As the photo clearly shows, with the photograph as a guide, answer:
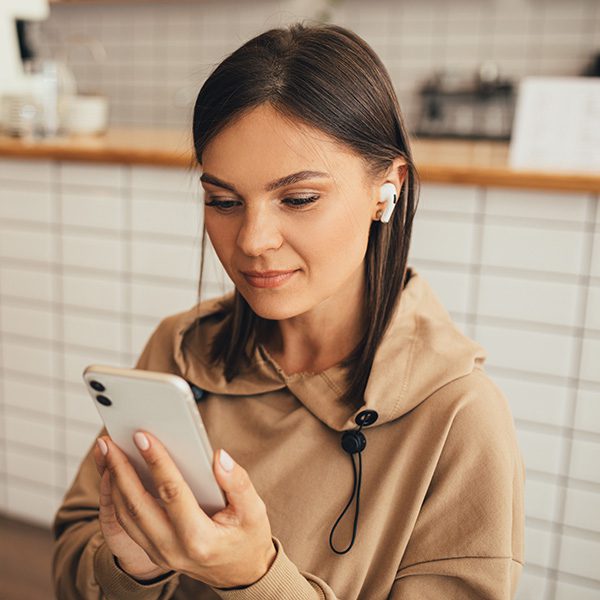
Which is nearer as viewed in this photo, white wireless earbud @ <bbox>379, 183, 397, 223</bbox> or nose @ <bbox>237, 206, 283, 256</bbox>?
nose @ <bbox>237, 206, 283, 256</bbox>

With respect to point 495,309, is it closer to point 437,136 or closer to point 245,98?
point 245,98

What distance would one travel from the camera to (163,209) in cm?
236

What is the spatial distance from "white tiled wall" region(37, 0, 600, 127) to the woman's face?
2543 millimetres

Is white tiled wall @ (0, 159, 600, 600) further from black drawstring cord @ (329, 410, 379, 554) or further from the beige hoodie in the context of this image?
black drawstring cord @ (329, 410, 379, 554)

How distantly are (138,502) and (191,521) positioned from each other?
7 cm

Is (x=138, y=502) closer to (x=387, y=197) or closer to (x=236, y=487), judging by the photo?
(x=236, y=487)

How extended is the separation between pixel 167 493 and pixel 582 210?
4.75ft

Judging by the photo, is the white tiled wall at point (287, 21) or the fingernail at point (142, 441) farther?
the white tiled wall at point (287, 21)

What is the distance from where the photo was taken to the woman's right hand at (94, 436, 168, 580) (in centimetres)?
94

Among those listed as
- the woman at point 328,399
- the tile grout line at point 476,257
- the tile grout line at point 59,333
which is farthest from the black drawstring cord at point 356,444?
the tile grout line at point 59,333

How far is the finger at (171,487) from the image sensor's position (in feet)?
2.62

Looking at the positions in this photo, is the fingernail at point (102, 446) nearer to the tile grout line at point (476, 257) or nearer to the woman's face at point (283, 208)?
the woman's face at point (283, 208)

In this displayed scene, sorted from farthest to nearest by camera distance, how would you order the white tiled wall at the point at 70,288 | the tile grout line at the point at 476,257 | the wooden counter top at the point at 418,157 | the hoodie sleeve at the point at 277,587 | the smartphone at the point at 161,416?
1. the white tiled wall at the point at 70,288
2. the tile grout line at the point at 476,257
3. the wooden counter top at the point at 418,157
4. the hoodie sleeve at the point at 277,587
5. the smartphone at the point at 161,416

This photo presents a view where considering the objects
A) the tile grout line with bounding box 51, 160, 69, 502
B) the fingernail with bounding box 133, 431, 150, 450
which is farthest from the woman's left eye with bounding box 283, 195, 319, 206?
the tile grout line with bounding box 51, 160, 69, 502
